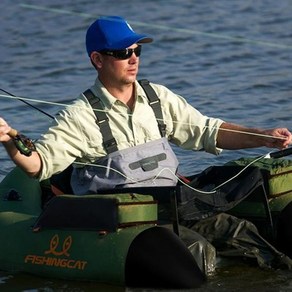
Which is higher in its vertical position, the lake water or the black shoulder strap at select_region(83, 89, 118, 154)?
the black shoulder strap at select_region(83, 89, 118, 154)

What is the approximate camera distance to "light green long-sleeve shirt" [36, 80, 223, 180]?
21.2 ft

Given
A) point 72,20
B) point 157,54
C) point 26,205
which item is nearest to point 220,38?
point 157,54

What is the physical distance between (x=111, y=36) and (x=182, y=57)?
665cm

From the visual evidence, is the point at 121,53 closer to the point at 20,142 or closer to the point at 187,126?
the point at 187,126

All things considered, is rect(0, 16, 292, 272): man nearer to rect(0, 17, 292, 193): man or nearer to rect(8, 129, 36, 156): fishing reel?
rect(0, 17, 292, 193): man

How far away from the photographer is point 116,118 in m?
6.68

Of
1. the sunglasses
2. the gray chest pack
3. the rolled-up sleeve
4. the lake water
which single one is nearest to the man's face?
the sunglasses

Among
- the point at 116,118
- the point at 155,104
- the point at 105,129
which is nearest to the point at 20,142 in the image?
the point at 105,129

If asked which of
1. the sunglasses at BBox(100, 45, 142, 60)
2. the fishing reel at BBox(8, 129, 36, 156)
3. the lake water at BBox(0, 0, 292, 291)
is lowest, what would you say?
the lake water at BBox(0, 0, 292, 291)

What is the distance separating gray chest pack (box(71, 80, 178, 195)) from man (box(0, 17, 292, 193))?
11mm

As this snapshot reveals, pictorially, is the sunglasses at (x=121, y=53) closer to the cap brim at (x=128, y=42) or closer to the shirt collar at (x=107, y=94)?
the cap brim at (x=128, y=42)

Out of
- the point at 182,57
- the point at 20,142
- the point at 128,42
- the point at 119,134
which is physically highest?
the point at 128,42

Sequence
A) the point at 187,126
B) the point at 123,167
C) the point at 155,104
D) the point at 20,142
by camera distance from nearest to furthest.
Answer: the point at 20,142, the point at 123,167, the point at 155,104, the point at 187,126

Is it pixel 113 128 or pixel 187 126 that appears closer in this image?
pixel 113 128
